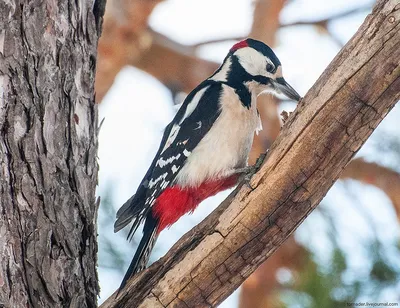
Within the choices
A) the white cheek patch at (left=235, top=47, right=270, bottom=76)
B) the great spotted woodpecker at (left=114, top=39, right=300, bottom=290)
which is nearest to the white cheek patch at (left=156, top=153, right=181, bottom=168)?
the great spotted woodpecker at (left=114, top=39, right=300, bottom=290)

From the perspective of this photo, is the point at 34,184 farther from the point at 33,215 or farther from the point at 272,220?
the point at 272,220

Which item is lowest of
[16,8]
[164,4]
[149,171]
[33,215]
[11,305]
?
[11,305]

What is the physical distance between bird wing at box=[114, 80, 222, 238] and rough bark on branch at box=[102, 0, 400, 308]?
0.50 meters

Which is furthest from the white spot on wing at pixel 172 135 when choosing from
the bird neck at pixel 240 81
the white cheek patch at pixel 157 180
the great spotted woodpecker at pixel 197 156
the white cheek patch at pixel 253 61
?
the white cheek patch at pixel 253 61

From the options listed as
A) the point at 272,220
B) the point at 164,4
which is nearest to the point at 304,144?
the point at 272,220

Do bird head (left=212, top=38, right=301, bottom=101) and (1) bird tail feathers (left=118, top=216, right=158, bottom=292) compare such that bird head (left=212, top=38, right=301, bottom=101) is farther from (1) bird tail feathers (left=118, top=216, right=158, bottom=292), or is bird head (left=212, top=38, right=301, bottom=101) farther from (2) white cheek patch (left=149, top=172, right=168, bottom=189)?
(1) bird tail feathers (left=118, top=216, right=158, bottom=292)

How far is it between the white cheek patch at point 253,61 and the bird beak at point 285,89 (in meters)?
0.05

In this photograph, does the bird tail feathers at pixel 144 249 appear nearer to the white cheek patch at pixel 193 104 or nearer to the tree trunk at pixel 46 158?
the tree trunk at pixel 46 158

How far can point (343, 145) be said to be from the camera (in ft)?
5.49

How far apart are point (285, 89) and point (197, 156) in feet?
1.33

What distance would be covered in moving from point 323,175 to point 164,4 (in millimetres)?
2663

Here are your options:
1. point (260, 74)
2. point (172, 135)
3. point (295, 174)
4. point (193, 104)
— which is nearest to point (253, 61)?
point (260, 74)

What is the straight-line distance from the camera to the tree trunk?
1741 millimetres

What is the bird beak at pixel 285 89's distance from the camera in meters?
2.45
